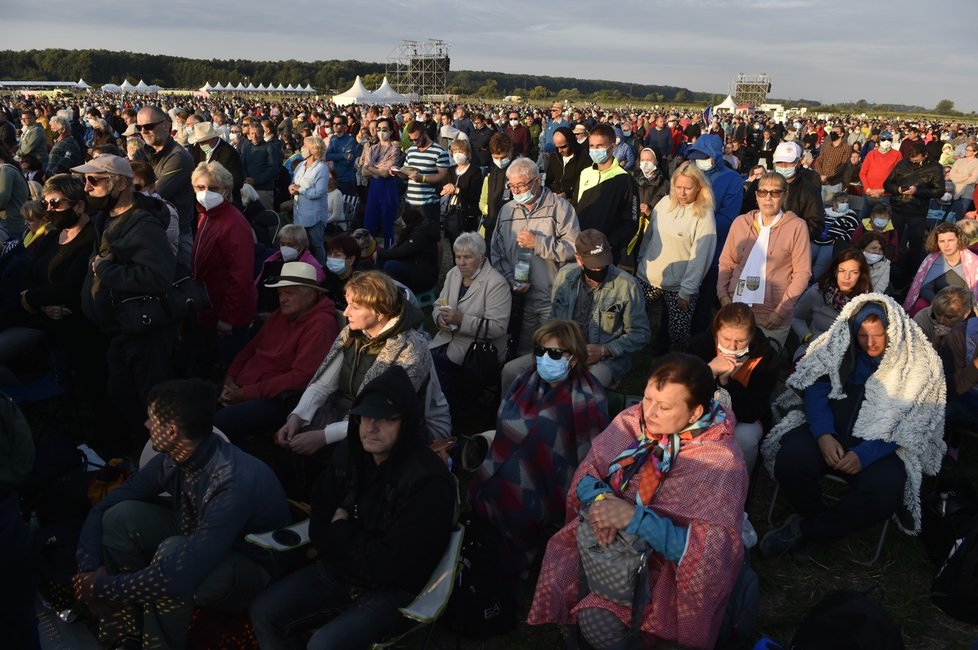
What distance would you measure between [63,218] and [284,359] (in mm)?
1744

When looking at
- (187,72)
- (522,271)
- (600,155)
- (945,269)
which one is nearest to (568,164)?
(600,155)

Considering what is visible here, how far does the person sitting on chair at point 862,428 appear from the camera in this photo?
→ 11.9ft

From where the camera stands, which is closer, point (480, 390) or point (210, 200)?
point (480, 390)

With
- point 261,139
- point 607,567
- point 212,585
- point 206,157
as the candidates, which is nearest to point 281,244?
point 212,585

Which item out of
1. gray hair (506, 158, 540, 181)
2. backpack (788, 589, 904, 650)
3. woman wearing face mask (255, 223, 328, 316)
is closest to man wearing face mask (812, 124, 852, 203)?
gray hair (506, 158, 540, 181)

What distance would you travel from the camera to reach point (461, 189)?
8.09 metres

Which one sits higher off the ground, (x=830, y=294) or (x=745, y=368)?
(x=830, y=294)

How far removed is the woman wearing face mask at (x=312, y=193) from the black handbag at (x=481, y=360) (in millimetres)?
3206

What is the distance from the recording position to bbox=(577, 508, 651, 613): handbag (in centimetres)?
255

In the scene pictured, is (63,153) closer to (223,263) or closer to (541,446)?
(223,263)

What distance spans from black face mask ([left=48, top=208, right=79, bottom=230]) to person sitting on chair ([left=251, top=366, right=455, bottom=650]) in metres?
2.85

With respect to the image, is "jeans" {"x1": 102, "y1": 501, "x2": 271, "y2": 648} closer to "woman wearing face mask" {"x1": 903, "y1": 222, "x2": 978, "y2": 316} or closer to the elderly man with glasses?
the elderly man with glasses

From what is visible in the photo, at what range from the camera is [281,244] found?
5.00 metres

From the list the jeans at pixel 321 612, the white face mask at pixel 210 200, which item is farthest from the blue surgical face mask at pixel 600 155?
the jeans at pixel 321 612
